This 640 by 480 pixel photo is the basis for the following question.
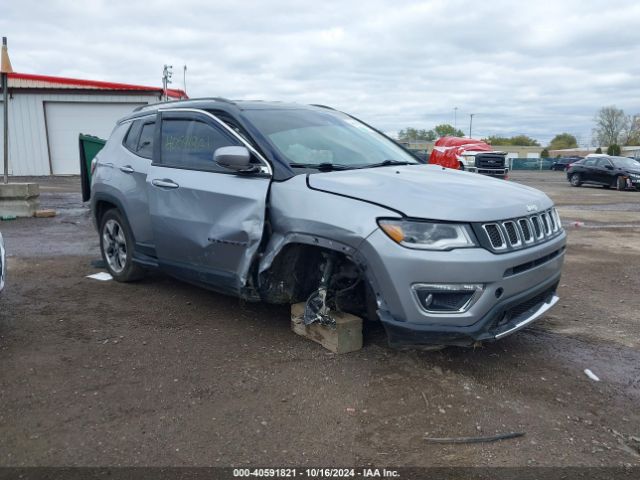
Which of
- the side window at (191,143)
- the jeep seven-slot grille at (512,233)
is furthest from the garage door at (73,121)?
the jeep seven-slot grille at (512,233)

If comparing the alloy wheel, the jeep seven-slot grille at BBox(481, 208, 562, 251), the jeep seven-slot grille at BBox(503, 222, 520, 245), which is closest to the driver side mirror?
the jeep seven-slot grille at BBox(481, 208, 562, 251)

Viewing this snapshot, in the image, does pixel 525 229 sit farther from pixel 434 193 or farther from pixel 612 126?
pixel 612 126

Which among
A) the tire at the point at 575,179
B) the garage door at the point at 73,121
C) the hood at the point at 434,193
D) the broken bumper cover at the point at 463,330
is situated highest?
the garage door at the point at 73,121

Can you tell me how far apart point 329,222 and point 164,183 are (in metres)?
1.84

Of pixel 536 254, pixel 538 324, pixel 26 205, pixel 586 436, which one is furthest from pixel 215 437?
pixel 26 205

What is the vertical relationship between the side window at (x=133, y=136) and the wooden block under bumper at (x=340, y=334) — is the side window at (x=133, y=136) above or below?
above

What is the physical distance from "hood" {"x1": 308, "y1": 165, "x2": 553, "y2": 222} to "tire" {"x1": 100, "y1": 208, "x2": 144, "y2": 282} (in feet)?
7.99

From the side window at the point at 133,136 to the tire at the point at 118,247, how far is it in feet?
2.11

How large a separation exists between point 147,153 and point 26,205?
726 cm

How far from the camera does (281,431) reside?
3.08 metres

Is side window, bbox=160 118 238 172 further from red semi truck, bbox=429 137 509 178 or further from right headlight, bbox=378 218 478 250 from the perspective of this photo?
red semi truck, bbox=429 137 509 178

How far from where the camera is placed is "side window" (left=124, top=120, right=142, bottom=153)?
18.2 feet

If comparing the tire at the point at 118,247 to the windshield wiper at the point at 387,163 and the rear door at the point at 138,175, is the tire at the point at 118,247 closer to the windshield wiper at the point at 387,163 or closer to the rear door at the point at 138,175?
the rear door at the point at 138,175

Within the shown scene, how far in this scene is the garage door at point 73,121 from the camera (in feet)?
80.3
